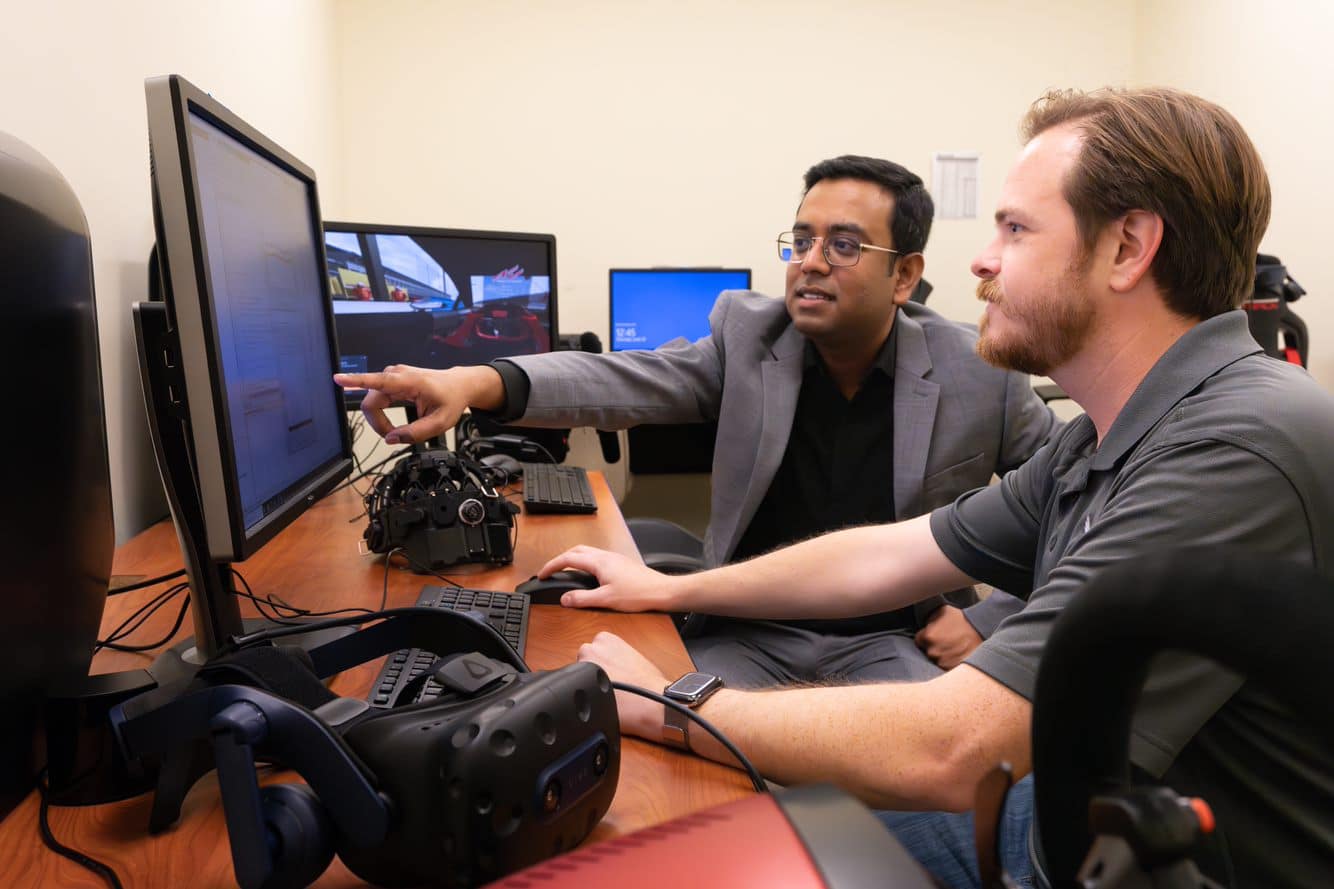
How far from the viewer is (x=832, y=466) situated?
189cm

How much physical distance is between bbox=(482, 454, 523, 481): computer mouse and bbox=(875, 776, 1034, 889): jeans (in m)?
1.16

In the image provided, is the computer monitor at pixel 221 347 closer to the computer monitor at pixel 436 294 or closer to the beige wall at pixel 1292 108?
the computer monitor at pixel 436 294

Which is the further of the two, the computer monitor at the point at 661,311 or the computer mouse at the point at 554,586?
the computer monitor at the point at 661,311

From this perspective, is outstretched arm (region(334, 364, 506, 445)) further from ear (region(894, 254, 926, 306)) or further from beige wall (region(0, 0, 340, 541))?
ear (region(894, 254, 926, 306))

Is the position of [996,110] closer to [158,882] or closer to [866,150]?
[866,150]

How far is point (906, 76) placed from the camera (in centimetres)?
406

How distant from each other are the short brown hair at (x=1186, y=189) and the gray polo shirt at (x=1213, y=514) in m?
0.09

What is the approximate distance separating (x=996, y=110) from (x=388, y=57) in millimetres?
2700

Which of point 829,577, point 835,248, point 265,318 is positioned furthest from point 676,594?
point 835,248

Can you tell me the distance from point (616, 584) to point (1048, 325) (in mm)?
619

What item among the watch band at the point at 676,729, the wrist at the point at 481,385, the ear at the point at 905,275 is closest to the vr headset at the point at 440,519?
the wrist at the point at 481,385

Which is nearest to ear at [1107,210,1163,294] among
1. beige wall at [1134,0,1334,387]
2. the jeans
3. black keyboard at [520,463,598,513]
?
the jeans

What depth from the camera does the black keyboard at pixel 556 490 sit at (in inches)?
66.6

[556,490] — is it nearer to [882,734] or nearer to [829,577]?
[829,577]
